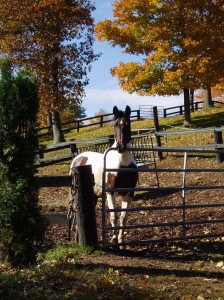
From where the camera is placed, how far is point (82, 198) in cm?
741

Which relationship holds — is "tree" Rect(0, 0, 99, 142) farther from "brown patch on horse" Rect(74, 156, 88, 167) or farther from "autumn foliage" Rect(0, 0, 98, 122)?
"brown patch on horse" Rect(74, 156, 88, 167)

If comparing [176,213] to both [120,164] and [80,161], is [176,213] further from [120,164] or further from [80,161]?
[120,164]

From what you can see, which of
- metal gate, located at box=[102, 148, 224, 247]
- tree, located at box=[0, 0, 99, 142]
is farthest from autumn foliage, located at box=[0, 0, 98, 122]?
metal gate, located at box=[102, 148, 224, 247]

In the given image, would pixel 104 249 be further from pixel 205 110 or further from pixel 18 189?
pixel 205 110

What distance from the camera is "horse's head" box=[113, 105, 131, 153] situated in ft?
26.3

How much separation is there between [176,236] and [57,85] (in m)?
20.7

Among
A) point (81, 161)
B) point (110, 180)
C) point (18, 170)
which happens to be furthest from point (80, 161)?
point (18, 170)

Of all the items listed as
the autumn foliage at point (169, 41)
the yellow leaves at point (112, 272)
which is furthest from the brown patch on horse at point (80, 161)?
the autumn foliage at point (169, 41)

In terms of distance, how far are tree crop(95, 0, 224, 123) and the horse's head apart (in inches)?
575

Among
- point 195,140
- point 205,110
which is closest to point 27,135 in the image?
point 195,140

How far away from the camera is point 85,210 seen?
741 centimetres

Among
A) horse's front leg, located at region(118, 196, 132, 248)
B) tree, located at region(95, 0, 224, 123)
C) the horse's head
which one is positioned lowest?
horse's front leg, located at region(118, 196, 132, 248)

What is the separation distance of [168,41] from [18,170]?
1842 centimetres

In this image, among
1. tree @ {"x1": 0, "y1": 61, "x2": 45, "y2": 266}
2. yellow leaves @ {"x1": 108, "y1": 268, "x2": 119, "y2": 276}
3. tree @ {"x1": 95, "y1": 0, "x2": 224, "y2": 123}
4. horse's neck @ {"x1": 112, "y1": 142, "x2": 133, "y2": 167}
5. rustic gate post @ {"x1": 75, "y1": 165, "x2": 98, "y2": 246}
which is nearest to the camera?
yellow leaves @ {"x1": 108, "y1": 268, "x2": 119, "y2": 276}
